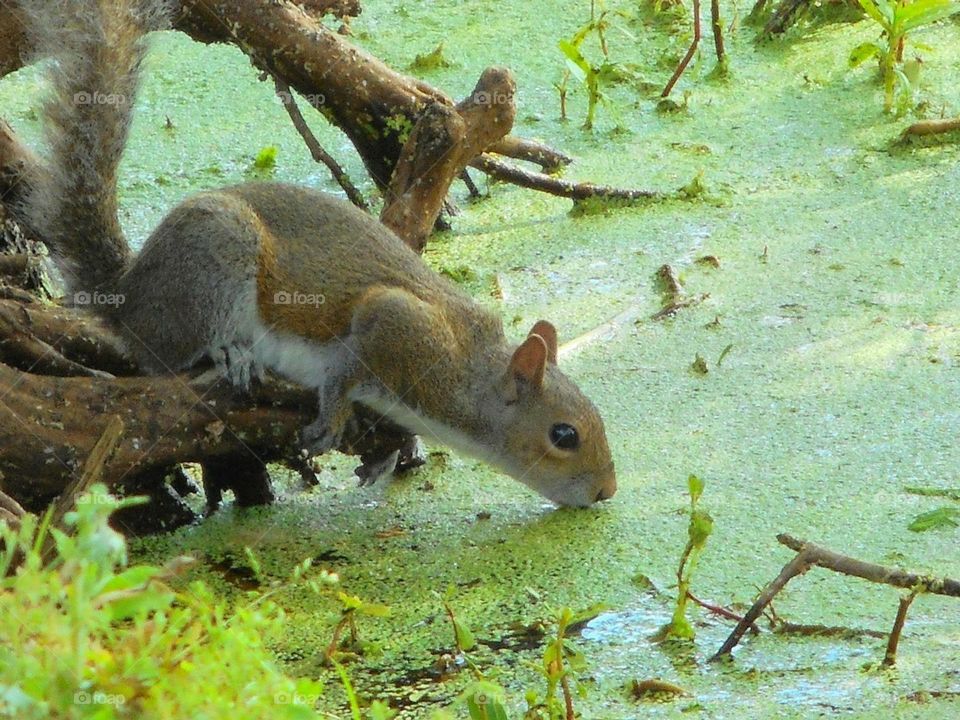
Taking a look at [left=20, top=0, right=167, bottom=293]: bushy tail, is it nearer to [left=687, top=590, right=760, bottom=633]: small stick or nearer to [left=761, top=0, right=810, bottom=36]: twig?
[left=687, top=590, right=760, bottom=633]: small stick

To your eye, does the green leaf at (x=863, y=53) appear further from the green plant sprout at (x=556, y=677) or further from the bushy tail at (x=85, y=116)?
the green plant sprout at (x=556, y=677)

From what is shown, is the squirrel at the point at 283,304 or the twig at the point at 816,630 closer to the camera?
the twig at the point at 816,630

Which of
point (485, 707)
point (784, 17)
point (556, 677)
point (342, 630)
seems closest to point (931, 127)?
point (784, 17)

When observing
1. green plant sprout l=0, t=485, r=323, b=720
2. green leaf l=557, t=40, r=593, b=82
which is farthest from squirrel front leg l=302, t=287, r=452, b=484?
green leaf l=557, t=40, r=593, b=82

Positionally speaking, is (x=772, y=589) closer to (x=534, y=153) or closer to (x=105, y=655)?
(x=105, y=655)

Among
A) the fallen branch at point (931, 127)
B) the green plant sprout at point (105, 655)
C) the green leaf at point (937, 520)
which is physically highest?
the fallen branch at point (931, 127)

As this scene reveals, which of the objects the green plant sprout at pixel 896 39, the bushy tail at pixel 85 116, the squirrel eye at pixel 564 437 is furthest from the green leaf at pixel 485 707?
the green plant sprout at pixel 896 39
